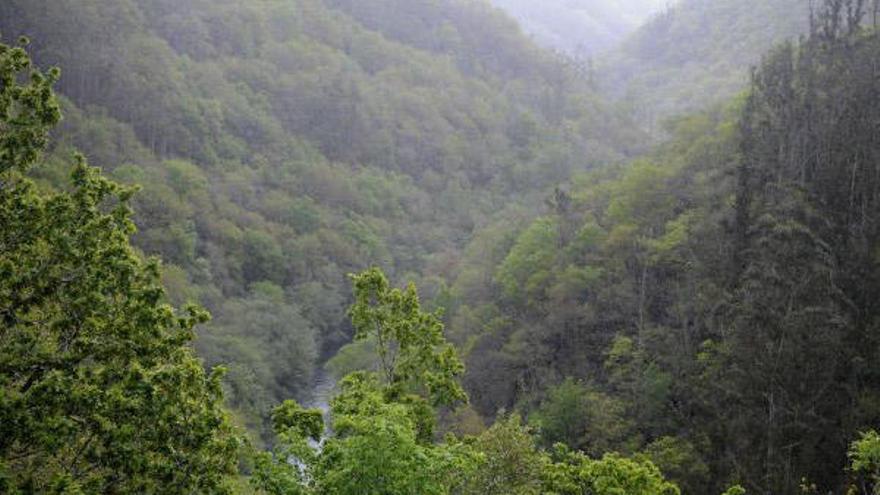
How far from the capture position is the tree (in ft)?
37.3

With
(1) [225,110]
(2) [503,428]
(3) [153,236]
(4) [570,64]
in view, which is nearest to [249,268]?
(3) [153,236]

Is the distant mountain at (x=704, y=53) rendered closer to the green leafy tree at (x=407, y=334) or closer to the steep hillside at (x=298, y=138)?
the steep hillside at (x=298, y=138)

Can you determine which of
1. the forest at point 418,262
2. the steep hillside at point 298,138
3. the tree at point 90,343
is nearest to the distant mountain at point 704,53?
the forest at point 418,262

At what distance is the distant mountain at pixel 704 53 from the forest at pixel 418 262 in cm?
135

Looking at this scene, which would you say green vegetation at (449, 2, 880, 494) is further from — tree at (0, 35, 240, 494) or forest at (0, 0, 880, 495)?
tree at (0, 35, 240, 494)

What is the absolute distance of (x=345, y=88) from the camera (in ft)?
455

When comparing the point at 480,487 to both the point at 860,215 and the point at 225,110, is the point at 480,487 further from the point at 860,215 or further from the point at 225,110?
the point at 225,110

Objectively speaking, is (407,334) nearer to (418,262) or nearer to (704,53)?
(418,262)

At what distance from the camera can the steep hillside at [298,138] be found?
249ft

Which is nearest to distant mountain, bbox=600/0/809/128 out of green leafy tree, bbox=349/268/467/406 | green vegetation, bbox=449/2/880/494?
green vegetation, bbox=449/2/880/494

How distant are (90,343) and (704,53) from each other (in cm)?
17311

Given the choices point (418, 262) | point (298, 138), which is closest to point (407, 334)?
point (418, 262)

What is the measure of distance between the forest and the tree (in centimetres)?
5

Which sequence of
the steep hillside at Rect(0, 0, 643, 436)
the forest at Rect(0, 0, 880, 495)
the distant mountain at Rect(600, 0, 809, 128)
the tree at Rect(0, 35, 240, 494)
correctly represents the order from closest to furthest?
the tree at Rect(0, 35, 240, 494) → the forest at Rect(0, 0, 880, 495) → the steep hillside at Rect(0, 0, 643, 436) → the distant mountain at Rect(600, 0, 809, 128)
